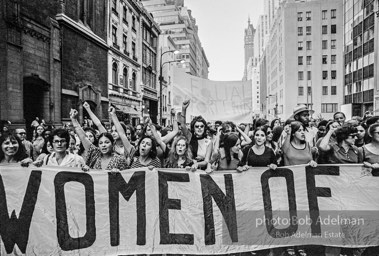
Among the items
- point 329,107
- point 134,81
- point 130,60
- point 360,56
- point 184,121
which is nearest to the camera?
point 184,121

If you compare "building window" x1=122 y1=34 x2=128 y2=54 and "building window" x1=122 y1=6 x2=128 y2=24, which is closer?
"building window" x1=122 y1=6 x2=128 y2=24

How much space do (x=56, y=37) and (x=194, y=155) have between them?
13.5 m

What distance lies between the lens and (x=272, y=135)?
19.3 ft

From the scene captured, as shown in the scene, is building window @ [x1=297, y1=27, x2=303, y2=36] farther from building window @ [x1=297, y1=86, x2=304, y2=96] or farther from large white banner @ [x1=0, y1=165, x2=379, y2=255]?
large white banner @ [x1=0, y1=165, x2=379, y2=255]

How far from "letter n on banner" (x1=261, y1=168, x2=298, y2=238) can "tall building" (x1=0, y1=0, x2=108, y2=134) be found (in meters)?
11.0

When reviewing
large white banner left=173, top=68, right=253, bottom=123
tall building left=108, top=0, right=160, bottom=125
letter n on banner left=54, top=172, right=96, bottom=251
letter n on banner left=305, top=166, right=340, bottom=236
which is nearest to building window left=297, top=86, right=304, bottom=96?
tall building left=108, top=0, right=160, bottom=125

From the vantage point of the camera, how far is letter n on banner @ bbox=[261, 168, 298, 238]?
3924mm

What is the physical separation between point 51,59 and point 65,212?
13.2 m

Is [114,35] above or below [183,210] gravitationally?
above

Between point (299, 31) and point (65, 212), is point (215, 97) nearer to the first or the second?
point (65, 212)

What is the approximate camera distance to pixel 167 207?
13.1 feet

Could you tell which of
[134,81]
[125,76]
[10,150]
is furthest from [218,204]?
[134,81]

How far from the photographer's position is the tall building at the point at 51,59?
11930 mm

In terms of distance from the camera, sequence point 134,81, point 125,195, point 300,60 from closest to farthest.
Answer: point 125,195 → point 134,81 → point 300,60
